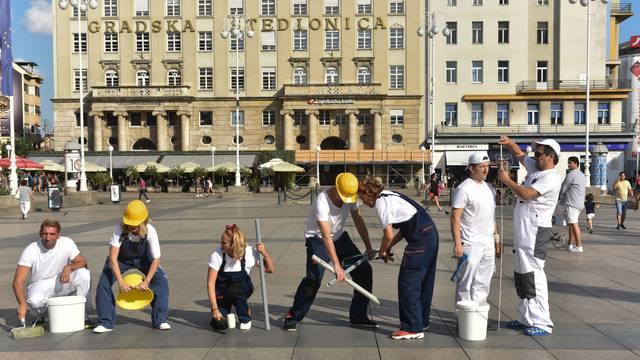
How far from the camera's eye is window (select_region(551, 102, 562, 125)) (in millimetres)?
55156

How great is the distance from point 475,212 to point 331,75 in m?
52.7

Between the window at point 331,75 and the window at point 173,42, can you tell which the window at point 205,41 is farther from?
the window at point 331,75

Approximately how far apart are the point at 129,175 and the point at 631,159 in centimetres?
4581

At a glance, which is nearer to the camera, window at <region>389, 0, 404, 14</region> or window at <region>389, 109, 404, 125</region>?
window at <region>389, 109, 404, 125</region>

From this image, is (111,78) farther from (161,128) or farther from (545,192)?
(545,192)

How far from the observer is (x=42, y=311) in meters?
6.36

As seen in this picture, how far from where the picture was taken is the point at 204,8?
57969 millimetres

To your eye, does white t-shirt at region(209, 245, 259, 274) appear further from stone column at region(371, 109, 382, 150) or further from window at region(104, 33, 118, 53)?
window at region(104, 33, 118, 53)

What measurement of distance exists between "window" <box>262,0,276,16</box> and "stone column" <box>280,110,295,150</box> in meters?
9.69

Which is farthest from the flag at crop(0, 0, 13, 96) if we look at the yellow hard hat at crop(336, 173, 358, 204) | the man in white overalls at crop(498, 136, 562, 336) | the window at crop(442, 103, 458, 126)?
the window at crop(442, 103, 458, 126)

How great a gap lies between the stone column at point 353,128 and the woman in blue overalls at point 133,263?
4985 cm

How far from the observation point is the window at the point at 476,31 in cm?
5634

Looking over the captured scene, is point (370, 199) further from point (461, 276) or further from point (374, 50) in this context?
point (374, 50)

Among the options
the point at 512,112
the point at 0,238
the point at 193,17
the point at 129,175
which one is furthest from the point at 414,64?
the point at 0,238
